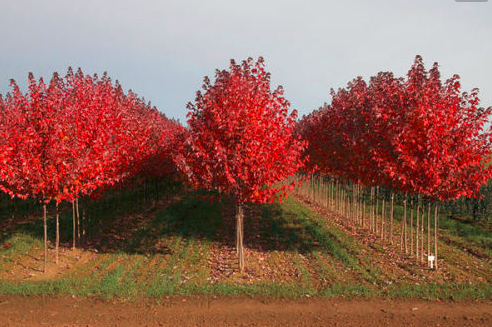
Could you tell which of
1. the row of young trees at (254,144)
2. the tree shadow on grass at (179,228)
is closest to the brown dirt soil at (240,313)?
the row of young trees at (254,144)

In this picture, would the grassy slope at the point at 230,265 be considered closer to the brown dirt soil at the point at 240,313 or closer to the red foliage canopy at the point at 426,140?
the brown dirt soil at the point at 240,313

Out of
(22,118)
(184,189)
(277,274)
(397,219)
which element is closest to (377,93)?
(277,274)

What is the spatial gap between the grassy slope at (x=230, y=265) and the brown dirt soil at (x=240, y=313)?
0.65 metres

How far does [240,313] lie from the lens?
1015 cm

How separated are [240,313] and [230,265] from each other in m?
4.59

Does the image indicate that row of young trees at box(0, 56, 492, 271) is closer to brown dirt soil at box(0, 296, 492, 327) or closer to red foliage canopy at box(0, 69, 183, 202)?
red foliage canopy at box(0, 69, 183, 202)

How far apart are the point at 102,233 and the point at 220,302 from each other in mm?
11956

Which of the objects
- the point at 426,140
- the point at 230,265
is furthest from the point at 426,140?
the point at 230,265

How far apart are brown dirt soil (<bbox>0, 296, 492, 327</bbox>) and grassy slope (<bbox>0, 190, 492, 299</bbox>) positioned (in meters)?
0.65

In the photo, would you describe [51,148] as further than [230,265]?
No

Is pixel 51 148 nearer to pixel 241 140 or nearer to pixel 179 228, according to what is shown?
pixel 241 140

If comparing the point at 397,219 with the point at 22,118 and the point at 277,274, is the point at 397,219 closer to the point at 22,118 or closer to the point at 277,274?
the point at 277,274

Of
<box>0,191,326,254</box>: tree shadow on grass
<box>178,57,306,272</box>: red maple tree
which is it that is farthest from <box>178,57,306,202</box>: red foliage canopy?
<box>0,191,326,254</box>: tree shadow on grass

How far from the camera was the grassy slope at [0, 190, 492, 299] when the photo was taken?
11938 millimetres
